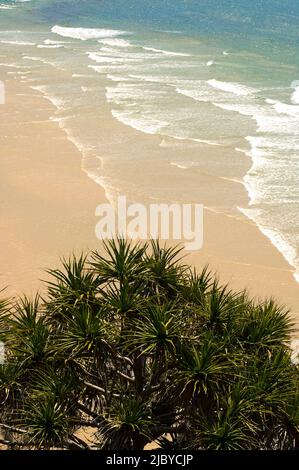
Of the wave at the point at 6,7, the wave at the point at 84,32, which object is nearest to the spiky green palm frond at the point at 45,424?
the wave at the point at 84,32

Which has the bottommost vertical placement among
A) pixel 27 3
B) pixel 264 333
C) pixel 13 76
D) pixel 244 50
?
pixel 264 333

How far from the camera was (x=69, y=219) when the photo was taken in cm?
2202

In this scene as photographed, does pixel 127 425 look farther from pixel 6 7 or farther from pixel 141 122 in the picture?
pixel 6 7

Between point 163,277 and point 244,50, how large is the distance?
50.8 meters

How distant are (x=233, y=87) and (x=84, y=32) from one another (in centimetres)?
2739

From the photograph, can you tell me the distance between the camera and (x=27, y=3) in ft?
295

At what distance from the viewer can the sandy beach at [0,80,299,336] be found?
1864 cm

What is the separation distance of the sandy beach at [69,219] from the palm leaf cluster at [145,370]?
816 cm

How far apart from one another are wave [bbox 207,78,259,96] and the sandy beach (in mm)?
12188

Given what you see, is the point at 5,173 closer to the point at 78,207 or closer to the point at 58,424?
the point at 78,207

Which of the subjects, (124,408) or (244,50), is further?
(244,50)

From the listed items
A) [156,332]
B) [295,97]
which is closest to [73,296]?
[156,332]

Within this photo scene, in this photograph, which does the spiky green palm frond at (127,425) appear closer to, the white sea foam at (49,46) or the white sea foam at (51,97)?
the white sea foam at (51,97)

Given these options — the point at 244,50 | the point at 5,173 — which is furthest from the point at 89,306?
the point at 244,50
